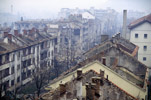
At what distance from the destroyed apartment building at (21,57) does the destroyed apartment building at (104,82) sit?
12017mm

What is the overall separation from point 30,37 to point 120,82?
88.0 ft

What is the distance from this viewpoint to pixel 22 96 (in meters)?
29.5

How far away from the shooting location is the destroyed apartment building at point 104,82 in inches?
420

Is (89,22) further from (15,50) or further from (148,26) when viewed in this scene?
(15,50)

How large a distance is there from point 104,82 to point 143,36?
28.5 meters

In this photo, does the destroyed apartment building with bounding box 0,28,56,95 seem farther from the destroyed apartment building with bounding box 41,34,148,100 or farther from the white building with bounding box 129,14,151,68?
the white building with bounding box 129,14,151,68

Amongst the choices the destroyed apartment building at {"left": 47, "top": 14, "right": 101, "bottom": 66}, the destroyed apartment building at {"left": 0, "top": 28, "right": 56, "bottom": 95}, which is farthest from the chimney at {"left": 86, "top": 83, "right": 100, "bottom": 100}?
the destroyed apartment building at {"left": 47, "top": 14, "right": 101, "bottom": 66}

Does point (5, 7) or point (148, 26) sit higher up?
point (5, 7)

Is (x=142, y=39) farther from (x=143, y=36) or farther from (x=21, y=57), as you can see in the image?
(x=21, y=57)

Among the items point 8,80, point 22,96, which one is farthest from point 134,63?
point 8,80

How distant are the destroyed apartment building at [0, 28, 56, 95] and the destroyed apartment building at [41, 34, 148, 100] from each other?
1202 centimetres

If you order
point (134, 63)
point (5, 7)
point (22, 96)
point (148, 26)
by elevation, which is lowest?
point (22, 96)

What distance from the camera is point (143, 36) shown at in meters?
38.4

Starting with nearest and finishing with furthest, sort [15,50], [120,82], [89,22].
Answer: [120,82], [15,50], [89,22]
